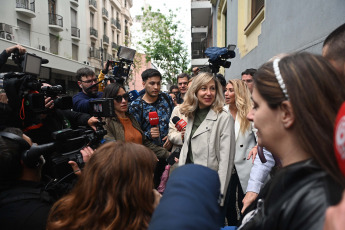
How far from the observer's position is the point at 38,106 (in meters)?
2.33

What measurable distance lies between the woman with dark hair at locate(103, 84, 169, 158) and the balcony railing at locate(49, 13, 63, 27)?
2012 centimetres

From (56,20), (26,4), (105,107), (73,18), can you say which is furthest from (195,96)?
(73,18)

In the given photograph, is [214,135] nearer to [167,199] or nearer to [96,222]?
[96,222]

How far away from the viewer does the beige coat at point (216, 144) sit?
2637 mm

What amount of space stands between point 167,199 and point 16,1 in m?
19.8

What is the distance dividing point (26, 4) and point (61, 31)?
4.35 m

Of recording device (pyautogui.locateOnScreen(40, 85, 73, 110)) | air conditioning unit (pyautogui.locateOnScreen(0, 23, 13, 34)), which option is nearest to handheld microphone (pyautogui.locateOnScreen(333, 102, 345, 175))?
recording device (pyautogui.locateOnScreen(40, 85, 73, 110))

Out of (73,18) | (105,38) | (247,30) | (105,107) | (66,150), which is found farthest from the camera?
(105,38)

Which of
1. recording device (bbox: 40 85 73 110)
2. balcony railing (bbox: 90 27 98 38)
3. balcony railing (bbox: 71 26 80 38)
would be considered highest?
balcony railing (bbox: 90 27 98 38)

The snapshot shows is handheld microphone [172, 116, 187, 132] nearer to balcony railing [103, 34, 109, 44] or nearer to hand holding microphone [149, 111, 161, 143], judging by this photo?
hand holding microphone [149, 111, 161, 143]

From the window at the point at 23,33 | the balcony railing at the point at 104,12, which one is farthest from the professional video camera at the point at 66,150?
the balcony railing at the point at 104,12

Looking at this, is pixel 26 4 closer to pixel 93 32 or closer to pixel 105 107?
pixel 93 32

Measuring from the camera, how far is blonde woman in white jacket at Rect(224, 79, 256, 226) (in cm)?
297

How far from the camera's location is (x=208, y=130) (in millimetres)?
2738
